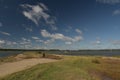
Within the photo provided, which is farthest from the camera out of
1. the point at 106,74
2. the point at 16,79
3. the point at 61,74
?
the point at 106,74

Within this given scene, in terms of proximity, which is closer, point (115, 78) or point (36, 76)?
point (36, 76)

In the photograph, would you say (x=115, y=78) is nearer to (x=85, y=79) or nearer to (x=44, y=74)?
(x=85, y=79)

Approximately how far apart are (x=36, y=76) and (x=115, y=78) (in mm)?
9219

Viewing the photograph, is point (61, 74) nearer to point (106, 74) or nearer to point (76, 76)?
point (76, 76)

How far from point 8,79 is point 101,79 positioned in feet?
33.4

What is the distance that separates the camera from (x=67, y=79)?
1597 centimetres

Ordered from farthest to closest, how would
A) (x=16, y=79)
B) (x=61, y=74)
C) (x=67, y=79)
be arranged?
1. (x=16, y=79)
2. (x=61, y=74)
3. (x=67, y=79)

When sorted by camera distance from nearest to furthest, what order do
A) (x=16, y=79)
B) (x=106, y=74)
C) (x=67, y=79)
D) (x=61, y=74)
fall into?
1. (x=67, y=79)
2. (x=61, y=74)
3. (x=16, y=79)
4. (x=106, y=74)

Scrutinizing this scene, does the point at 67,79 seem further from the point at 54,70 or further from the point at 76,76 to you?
the point at 54,70

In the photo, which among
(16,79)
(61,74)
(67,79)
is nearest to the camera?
(67,79)

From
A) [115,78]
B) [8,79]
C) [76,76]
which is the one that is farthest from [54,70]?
[115,78]

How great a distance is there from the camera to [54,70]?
1888cm

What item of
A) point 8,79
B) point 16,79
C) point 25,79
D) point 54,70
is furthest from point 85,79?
point 8,79

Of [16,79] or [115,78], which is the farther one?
[115,78]
